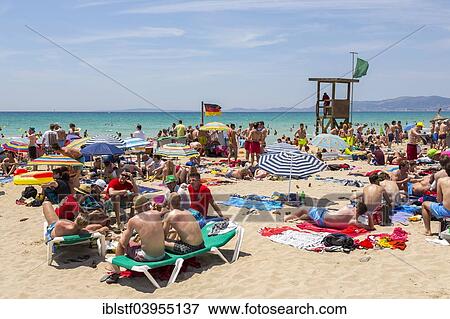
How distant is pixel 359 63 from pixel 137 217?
21.0 metres

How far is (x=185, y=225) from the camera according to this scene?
16.8 feet

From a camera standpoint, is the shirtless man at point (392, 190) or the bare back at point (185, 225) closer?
the bare back at point (185, 225)

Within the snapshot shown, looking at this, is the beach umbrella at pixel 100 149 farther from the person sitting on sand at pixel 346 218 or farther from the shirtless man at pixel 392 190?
the shirtless man at pixel 392 190

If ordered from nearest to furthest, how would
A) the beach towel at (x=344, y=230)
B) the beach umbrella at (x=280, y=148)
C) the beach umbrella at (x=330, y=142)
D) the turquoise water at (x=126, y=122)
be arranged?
the beach towel at (x=344, y=230) → the beach umbrella at (x=280, y=148) → the beach umbrella at (x=330, y=142) → the turquoise water at (x=126, y=122)

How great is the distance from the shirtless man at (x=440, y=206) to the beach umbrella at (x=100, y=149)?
6436 mm

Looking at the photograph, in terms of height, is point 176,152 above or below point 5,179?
above

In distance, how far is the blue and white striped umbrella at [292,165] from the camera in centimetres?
824

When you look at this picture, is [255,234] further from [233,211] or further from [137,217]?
[137,217]

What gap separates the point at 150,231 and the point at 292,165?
4106 mm

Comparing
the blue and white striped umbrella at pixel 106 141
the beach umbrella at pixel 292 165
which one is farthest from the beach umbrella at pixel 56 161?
the beach umbrella at pixel 292 165

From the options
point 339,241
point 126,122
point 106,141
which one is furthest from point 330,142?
point 126,122

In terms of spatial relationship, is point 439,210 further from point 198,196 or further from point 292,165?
point 198,196

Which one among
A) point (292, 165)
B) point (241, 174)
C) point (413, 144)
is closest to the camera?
point (292, 165)

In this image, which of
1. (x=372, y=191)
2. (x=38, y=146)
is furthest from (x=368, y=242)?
(x=38, y=146)
